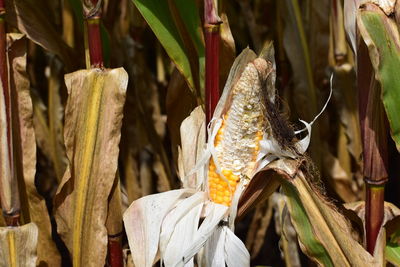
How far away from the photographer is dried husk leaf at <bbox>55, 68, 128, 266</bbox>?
3.63 ft

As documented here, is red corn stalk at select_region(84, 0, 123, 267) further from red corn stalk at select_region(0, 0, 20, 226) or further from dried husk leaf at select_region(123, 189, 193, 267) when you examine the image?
dried husk leaf at select_region(123, 189, 193, 267)

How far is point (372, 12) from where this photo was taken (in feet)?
3.02

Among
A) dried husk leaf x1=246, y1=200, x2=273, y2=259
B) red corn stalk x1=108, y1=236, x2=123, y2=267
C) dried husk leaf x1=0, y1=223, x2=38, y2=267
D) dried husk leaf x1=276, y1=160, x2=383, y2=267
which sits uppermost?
dried husk leaf x1=276, y1=160, x2=383, y2=267

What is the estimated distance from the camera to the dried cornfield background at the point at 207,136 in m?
0.94

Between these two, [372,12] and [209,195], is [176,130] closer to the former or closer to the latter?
[209,195]

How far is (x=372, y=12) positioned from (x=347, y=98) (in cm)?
62

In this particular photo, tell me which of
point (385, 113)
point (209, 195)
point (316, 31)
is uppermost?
point (316, 31)

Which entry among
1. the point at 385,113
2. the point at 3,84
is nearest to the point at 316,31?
the point at 385,113

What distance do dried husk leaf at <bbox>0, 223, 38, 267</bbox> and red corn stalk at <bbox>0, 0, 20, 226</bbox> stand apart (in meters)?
0.02

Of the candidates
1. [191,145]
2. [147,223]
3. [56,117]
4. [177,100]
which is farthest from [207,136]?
[56,117]

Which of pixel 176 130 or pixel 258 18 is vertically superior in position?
pixel 258 18

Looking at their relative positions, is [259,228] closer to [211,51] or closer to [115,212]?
[115,212]

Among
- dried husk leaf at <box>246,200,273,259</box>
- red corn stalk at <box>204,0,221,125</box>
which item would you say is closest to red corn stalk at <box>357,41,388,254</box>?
red corn stalk at <box>204,0,221,125</box>

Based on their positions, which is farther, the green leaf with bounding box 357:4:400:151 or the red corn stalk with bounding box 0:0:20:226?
the red corn stalk with bounding box 0:0:20:226
